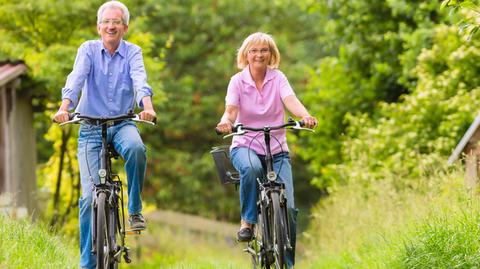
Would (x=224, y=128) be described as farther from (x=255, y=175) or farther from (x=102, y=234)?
(x=102, y=234)

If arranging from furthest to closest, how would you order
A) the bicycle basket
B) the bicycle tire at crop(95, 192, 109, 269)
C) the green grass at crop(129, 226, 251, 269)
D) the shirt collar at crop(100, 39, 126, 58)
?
the green grass at crop(129, 226, 251, 269), the bicycle basket, the shirt collar at crop(100, 39, 126, 58), the bicycle tire at crop(95, 192, 109, 269)

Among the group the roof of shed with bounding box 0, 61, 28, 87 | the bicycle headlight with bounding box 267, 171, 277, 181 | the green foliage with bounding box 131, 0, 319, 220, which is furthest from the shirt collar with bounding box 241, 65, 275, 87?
the green foliage with bounding box 131, 0, 319, 220

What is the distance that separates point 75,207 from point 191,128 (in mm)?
15239

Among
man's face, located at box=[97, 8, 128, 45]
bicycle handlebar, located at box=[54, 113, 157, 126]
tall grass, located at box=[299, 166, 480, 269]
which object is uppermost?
man's face, located at box=[97, 8, 128, 45]

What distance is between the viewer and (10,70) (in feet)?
49.8

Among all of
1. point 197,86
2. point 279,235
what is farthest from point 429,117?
point 197,86

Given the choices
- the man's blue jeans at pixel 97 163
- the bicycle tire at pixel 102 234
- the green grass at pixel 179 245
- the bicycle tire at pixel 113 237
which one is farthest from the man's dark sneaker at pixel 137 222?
the green grass at pixel 179 245

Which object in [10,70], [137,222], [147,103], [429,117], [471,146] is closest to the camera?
[147,103]

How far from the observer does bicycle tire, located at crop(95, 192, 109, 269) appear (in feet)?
21.8

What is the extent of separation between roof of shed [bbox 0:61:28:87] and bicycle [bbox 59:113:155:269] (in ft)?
26.5

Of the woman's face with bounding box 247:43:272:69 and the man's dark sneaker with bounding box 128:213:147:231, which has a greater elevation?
the woman's face with bounding box 247:43:272:69

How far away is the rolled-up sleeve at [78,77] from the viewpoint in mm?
7137

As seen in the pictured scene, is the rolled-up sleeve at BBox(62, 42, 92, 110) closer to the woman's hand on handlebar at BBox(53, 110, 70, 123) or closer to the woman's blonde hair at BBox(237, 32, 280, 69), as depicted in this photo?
the woman's hand on handlebar at BBox(53, 110, 70, 123)

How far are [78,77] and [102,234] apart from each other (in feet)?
3.99
